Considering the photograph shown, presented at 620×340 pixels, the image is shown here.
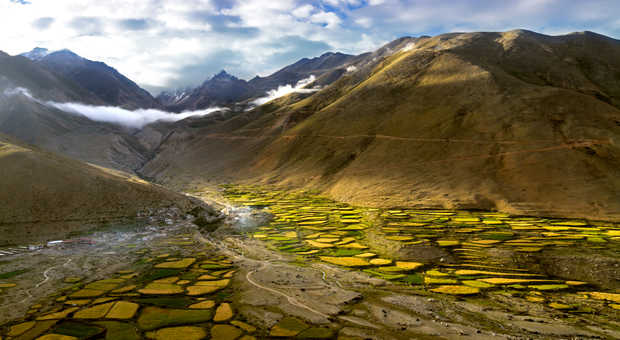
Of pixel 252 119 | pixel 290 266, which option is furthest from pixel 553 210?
pixel 252 119

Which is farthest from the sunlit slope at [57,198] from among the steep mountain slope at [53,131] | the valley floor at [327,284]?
the steep mountain slope at [53,131]

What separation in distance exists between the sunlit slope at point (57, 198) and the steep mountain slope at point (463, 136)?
18439 millimetres

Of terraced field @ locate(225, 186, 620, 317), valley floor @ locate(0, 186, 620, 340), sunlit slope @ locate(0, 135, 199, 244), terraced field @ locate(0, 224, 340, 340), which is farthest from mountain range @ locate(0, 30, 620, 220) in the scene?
terraced field @ locate(0, 224, 340, 340)

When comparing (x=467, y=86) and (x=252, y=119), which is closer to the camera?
(x=467, y=86)

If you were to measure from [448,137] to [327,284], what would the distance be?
32.4 metres

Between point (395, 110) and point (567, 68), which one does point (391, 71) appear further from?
point (567, 68)

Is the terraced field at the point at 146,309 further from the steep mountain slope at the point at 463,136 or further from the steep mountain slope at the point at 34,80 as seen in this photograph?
the steep mountain slope at the point at 34,80

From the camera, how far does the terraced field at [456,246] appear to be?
9.59 metres

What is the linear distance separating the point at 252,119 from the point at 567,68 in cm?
6738

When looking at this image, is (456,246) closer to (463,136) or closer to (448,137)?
(463,136)

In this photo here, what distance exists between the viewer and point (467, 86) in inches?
1795

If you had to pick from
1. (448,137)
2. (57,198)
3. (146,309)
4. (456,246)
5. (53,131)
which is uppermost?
(53,131)

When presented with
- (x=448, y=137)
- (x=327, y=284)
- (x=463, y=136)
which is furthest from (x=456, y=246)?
(x=448, y=137)

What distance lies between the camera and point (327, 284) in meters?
10.0
